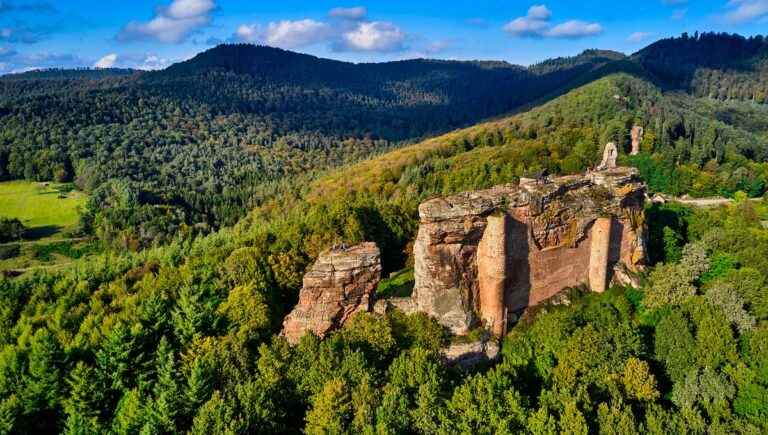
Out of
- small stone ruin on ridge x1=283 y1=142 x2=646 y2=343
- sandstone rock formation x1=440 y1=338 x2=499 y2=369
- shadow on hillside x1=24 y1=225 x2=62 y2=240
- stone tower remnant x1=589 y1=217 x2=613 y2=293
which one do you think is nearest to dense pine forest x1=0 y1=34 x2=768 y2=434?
sandstone rock formation x1=440 y1=338 x2=499 y2=369

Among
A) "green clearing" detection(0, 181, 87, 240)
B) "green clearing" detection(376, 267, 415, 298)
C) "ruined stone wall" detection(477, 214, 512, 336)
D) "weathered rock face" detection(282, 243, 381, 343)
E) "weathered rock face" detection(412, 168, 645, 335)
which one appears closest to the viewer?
"weathered rock face" detection(412, 168, 645, 335)

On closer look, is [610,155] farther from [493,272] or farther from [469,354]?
[469,354]

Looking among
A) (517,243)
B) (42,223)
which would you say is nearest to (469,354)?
(517,243)

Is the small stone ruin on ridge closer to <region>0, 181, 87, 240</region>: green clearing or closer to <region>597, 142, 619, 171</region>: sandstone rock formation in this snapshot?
<region>597, 142, 619, 171</region>: sandstone rock formation

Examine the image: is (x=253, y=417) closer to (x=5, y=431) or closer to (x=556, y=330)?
(x=5, y=431)

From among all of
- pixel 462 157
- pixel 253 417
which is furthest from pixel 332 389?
pixel 462 157

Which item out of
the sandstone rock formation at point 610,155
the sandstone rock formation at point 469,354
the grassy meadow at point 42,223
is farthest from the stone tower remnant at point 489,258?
the grassy meadow at point 42,223

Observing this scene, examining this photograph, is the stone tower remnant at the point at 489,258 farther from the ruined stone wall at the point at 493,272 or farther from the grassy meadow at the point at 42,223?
the grassy meadow at the point at 42,223
